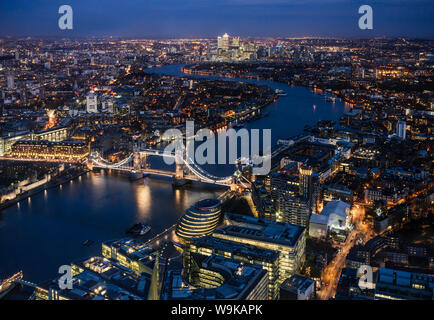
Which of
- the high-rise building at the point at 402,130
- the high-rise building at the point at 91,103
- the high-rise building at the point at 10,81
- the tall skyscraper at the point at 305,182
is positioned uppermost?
the high-rise building at the point at 10,81

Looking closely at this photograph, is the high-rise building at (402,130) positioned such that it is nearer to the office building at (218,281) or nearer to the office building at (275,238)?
the office building at (275,238)

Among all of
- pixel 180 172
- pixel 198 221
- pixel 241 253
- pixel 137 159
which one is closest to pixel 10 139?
pixel 137 159

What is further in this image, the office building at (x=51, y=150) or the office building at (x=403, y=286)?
the office building at (x=51, y=150)

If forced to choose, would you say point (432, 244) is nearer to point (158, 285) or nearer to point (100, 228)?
point (158, 285)

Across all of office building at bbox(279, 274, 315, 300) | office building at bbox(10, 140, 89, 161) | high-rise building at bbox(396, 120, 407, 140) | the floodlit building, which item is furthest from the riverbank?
high-rise building at bbox(396, 120, 407, 140)

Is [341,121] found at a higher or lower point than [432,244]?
higher

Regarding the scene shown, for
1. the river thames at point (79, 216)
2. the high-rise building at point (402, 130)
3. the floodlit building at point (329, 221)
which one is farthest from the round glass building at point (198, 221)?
the high-rise building at point (402, 130)

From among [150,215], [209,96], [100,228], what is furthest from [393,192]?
[209,96]
